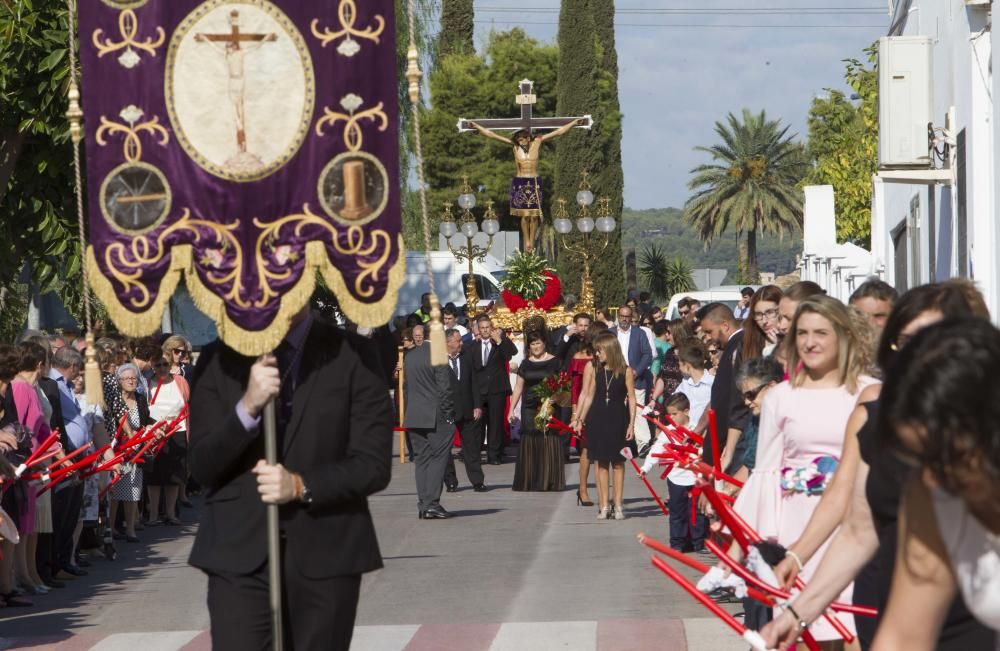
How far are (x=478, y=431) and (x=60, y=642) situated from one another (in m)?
10.6

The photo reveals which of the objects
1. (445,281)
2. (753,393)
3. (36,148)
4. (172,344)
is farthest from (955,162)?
(445,281)

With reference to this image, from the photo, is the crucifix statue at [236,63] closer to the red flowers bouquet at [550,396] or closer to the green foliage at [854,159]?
the red flowers bouquet at [550,396]

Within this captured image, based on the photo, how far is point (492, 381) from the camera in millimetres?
23609

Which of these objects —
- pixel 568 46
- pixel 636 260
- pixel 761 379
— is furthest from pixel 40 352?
pixel 636 260

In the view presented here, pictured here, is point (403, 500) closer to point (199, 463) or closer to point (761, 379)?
point (761, 379)

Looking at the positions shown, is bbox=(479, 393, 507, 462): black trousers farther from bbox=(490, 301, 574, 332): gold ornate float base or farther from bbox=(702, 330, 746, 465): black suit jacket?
bbox=(702, 330, 746, 465): black suit jacket

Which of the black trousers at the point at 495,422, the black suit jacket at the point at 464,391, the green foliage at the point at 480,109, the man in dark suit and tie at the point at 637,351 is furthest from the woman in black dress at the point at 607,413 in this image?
the green foliage at the point at 480,109

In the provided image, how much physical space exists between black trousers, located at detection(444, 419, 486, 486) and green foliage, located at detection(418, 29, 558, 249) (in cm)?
4491

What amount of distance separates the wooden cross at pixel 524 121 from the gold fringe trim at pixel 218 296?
34764mm

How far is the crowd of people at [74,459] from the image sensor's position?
11773 millimetres

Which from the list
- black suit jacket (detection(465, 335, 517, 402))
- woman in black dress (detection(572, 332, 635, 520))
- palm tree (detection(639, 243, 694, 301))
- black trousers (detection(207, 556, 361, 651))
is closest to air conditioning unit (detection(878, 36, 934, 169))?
woman in black dress (detection(572, 332, 635, 520))

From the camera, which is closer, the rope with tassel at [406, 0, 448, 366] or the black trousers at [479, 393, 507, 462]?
the rope with tassel at [406, 0, 448, 366]

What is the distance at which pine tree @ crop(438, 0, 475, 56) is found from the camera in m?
69.2

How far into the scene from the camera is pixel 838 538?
4953mm
